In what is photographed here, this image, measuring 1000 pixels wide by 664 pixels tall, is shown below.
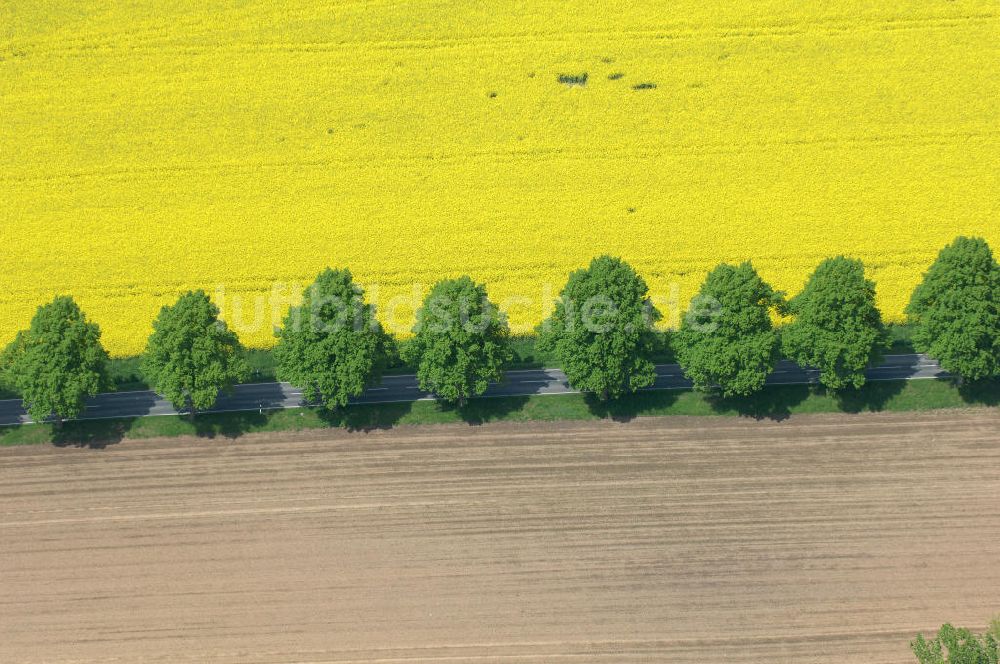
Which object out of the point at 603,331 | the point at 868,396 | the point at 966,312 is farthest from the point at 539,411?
the point at 966,312

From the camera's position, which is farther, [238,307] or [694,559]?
[238,307]

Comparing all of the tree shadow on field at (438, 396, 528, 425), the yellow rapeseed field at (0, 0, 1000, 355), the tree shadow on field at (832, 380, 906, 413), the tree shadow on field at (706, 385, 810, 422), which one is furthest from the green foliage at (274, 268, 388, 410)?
the tree shadow on field at (832, 380, 906, 413)

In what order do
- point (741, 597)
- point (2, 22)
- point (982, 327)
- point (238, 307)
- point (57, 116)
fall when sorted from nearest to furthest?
1. point (741, 597)
2. point (982, 327)
3. point (238, 307)
4. point (57, 116)
5. point (2, 22)

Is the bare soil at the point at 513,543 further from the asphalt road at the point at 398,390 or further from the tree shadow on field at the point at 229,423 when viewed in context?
the asphalt road at the point at 398,390

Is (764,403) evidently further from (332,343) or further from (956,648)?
(332,343)

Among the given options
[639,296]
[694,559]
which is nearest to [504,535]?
[694,559]

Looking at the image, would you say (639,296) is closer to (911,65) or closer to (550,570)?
(550,570)
